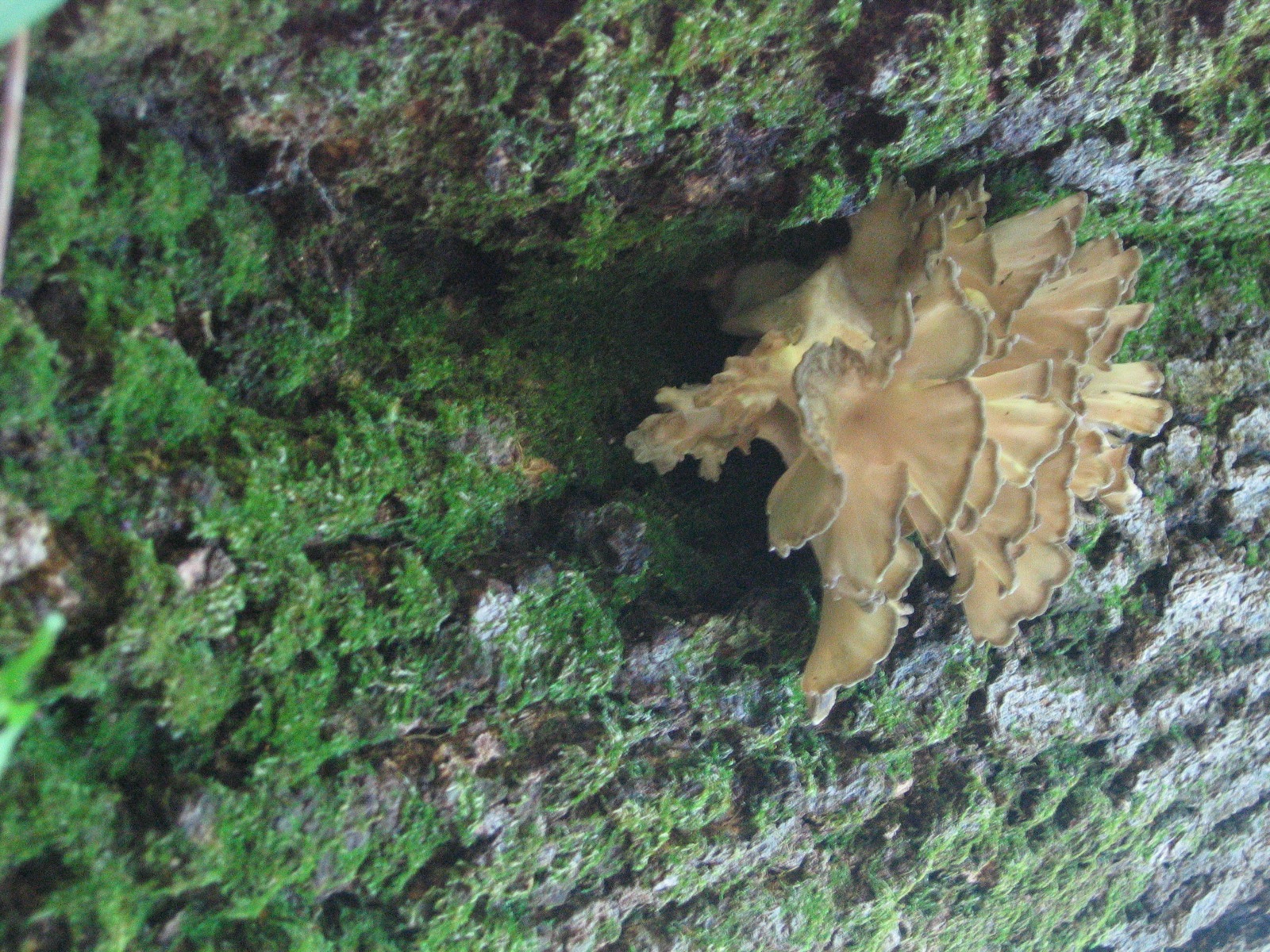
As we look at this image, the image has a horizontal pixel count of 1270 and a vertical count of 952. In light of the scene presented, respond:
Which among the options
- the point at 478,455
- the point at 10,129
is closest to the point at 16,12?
the point at 10,129

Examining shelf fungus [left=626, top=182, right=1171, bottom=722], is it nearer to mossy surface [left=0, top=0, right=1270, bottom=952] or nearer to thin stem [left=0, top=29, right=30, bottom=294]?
mossy surface [left=0, top=0, right=1270, bottom=952]

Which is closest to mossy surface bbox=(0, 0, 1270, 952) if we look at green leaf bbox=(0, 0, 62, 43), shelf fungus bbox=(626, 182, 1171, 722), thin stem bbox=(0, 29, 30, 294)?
shelf fungus bbox=(626, 182, 1171, 722)

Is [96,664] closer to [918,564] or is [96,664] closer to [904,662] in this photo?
[918,564]

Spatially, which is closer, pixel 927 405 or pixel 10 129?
pixel 10 129

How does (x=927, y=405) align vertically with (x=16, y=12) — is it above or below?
below

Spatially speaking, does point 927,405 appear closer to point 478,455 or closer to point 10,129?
point 478,455

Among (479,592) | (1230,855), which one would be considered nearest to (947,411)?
(479,592)
